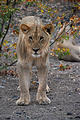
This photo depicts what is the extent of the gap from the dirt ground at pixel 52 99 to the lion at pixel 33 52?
221mm

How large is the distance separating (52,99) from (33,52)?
126 centimetres

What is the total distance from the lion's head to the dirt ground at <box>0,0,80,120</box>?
0.92m

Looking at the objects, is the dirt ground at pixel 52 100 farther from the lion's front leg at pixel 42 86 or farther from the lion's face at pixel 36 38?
the lion's face at pixel 36 38

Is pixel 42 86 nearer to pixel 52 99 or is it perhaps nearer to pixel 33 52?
pixel 52 99

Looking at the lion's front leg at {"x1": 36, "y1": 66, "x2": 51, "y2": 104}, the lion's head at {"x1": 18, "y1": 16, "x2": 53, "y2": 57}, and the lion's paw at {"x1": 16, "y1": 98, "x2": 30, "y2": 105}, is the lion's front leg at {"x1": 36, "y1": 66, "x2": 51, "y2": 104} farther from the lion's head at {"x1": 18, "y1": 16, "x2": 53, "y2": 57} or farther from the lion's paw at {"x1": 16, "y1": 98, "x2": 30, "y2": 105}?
the lion's head at {"x1": 18, "y1": 16, "x2": 53, "y2": 57}

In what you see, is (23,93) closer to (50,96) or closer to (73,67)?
(50,96)

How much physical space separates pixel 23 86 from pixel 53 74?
2.81m

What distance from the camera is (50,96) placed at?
6.62 meters

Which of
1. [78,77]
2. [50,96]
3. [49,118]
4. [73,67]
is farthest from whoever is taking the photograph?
[73,67]

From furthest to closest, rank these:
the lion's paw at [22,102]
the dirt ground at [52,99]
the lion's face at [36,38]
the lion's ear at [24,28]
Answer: the lion's paw at [22,102]
the lion's ear at [24,28]
the lion's face at [36,38]
the dirt ground at [52,99]

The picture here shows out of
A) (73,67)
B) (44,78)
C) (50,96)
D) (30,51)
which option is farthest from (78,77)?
(30,51)

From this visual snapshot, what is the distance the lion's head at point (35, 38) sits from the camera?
5.50 m

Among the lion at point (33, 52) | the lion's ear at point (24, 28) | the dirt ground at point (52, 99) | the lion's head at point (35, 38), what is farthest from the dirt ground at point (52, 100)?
the lion's ear at point (24, 28)

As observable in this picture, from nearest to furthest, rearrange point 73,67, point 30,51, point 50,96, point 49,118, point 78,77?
point 49,118 → point 30,51 → point 50,96 → point 78,77 → point 73,67
